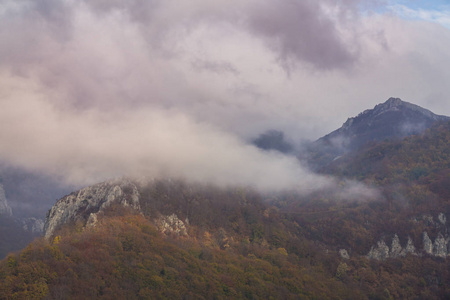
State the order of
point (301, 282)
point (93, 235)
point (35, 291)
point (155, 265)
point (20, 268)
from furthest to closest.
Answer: point (301, 282) < point (93, 235) < point (155, 265) < point (20, 268) < point (35, 291)

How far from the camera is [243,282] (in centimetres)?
17825

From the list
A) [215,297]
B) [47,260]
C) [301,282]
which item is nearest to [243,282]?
[215,297]

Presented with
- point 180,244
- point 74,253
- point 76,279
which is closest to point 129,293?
point 76,279

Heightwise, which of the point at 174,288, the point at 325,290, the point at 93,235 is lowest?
the point at 325,290

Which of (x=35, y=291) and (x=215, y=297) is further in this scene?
(x=215, y=297)

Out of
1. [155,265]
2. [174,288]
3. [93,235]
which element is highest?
[93,235]

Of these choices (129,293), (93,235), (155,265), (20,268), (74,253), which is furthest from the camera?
(93,235)

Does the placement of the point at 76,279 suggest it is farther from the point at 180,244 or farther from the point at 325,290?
the point at 325,290

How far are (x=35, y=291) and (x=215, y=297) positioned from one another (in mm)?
74407

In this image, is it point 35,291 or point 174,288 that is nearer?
point 35,291

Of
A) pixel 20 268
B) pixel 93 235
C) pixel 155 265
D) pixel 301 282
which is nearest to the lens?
pixel 20 268

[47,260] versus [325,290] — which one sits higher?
[47,260]

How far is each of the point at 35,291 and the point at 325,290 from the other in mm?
146536

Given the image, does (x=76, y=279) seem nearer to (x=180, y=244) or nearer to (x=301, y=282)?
(x=180, y=244)
